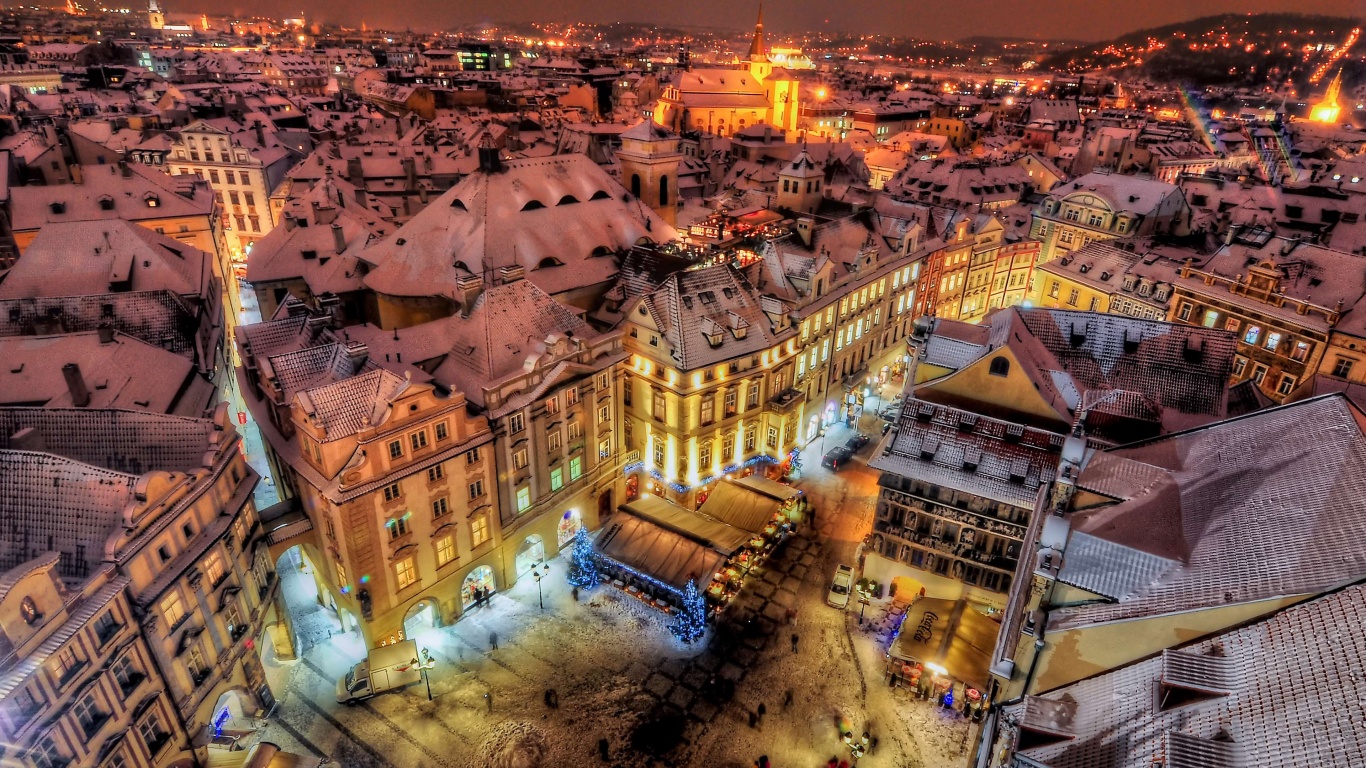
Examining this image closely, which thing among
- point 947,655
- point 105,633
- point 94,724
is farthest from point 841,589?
point 94,724

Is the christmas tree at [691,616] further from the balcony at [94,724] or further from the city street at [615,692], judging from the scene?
the balcony at [94,724]

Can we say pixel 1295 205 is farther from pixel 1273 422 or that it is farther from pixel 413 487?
pixel 413 487

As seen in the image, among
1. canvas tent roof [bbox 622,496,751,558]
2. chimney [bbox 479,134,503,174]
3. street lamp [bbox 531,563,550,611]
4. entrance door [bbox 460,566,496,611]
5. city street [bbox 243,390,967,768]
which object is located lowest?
city street [bbox 243,390,967,768]

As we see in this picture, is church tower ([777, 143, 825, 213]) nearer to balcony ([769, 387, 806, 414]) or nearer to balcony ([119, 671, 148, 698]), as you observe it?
balcony ([769, 387, 806, 414])

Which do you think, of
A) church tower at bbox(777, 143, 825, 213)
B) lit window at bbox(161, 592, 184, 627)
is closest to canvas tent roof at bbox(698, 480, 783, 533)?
lit window at bbox(161, 592, 184, 627)

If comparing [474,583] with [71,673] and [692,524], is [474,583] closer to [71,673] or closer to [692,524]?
[692,524]
